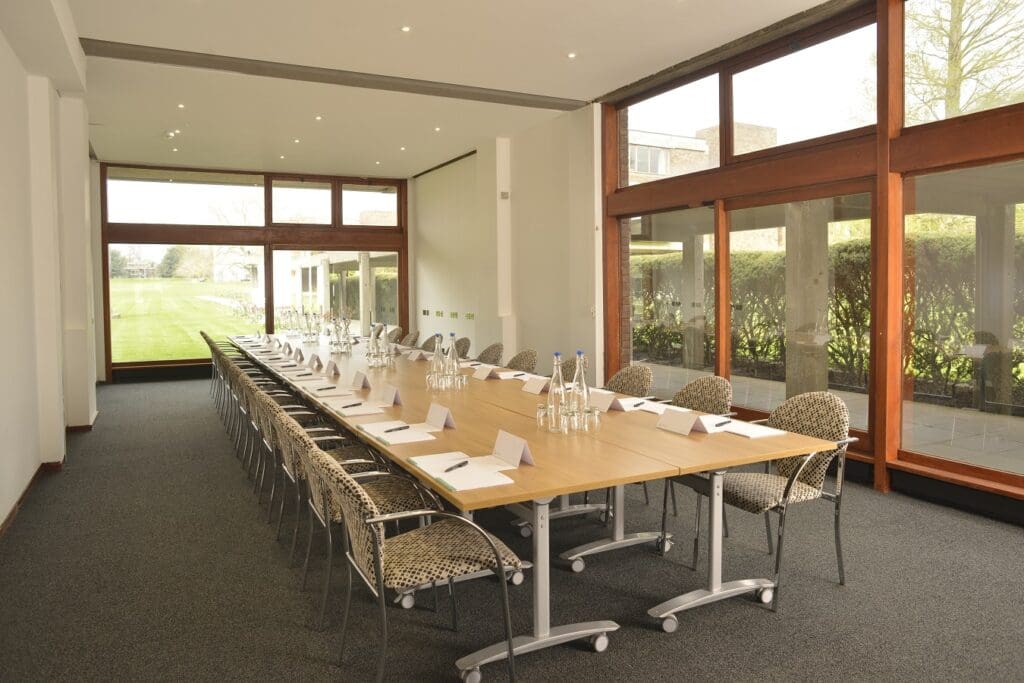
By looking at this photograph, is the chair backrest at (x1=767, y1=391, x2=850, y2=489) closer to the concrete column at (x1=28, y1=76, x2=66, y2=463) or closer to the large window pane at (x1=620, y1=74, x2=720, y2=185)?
the large window pane at (x1=620, y1=74, x2=720, y2=185)

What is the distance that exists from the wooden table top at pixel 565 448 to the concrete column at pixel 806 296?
2695 mm

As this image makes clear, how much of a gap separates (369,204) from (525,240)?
493cm

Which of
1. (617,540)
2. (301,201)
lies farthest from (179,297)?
(617,540)

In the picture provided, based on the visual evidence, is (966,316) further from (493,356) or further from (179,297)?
(179,297)

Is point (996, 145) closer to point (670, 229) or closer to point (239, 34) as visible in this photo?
point (670, 229)

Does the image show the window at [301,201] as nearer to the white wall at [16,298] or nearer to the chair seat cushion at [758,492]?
the white wall at [16,298]

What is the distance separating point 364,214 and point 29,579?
36.2 ft

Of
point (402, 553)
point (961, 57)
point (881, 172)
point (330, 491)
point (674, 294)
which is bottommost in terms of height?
point (402, 553)

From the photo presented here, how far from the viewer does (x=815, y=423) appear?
384 cm

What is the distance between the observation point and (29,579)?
382cm

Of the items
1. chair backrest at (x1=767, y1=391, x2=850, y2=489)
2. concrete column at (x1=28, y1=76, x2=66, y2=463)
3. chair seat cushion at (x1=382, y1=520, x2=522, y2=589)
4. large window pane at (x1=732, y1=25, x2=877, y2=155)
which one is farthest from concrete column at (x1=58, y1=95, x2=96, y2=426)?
chair backrest at (x1=767, y1=391, x2=850, y2=489)

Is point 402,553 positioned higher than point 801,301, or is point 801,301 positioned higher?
point 801,301

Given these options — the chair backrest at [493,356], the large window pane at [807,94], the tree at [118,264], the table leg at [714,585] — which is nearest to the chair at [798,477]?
the table leg at [714,585]

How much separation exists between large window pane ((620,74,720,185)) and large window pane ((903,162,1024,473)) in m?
2.37
